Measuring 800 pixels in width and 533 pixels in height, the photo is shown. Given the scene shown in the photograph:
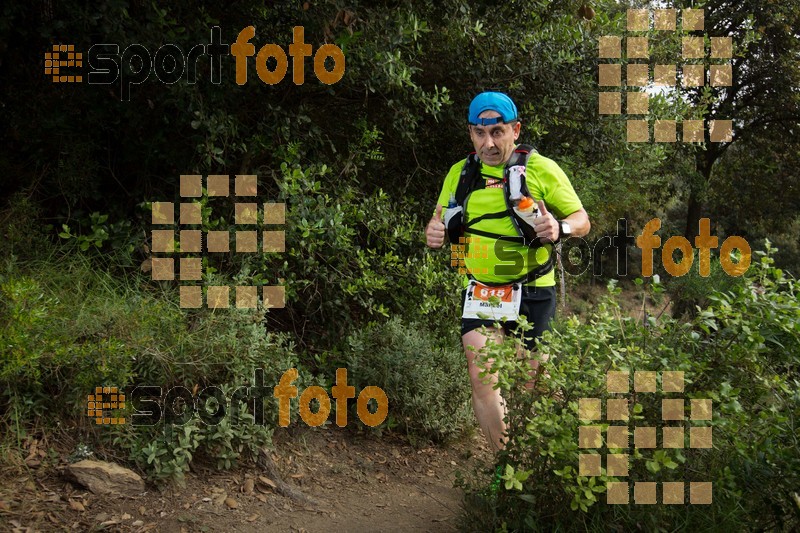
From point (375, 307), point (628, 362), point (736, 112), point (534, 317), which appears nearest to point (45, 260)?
point (375, 307)

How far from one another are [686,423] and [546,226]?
4.18 ft

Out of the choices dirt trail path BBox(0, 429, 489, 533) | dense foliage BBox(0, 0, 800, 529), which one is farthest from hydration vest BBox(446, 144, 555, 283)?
dirt trail path BBox(0, 429, 489, 533)

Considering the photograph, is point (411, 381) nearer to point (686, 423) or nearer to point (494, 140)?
point (494, 140)

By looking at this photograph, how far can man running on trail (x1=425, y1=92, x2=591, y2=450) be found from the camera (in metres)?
4.43

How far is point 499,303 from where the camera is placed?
4414 mm

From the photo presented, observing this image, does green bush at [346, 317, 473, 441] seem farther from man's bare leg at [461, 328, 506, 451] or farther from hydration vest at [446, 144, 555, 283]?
hydration vest at [446, 144, 555, 283]

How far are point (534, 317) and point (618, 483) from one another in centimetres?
123

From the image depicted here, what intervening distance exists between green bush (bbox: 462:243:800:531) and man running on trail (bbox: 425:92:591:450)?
57 cm

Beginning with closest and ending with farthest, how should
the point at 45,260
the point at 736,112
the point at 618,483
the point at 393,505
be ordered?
the point at 618,483, the point at 393,505, the point at 45,260, the point at 736,112

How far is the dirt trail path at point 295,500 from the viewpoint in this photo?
4480 millimetres

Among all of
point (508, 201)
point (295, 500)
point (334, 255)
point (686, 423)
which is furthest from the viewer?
point (334, 255)

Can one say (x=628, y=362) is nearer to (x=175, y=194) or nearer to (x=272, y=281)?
(x=272, y=281)

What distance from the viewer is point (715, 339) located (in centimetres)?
381

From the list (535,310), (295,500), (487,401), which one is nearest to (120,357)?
(295,500)
